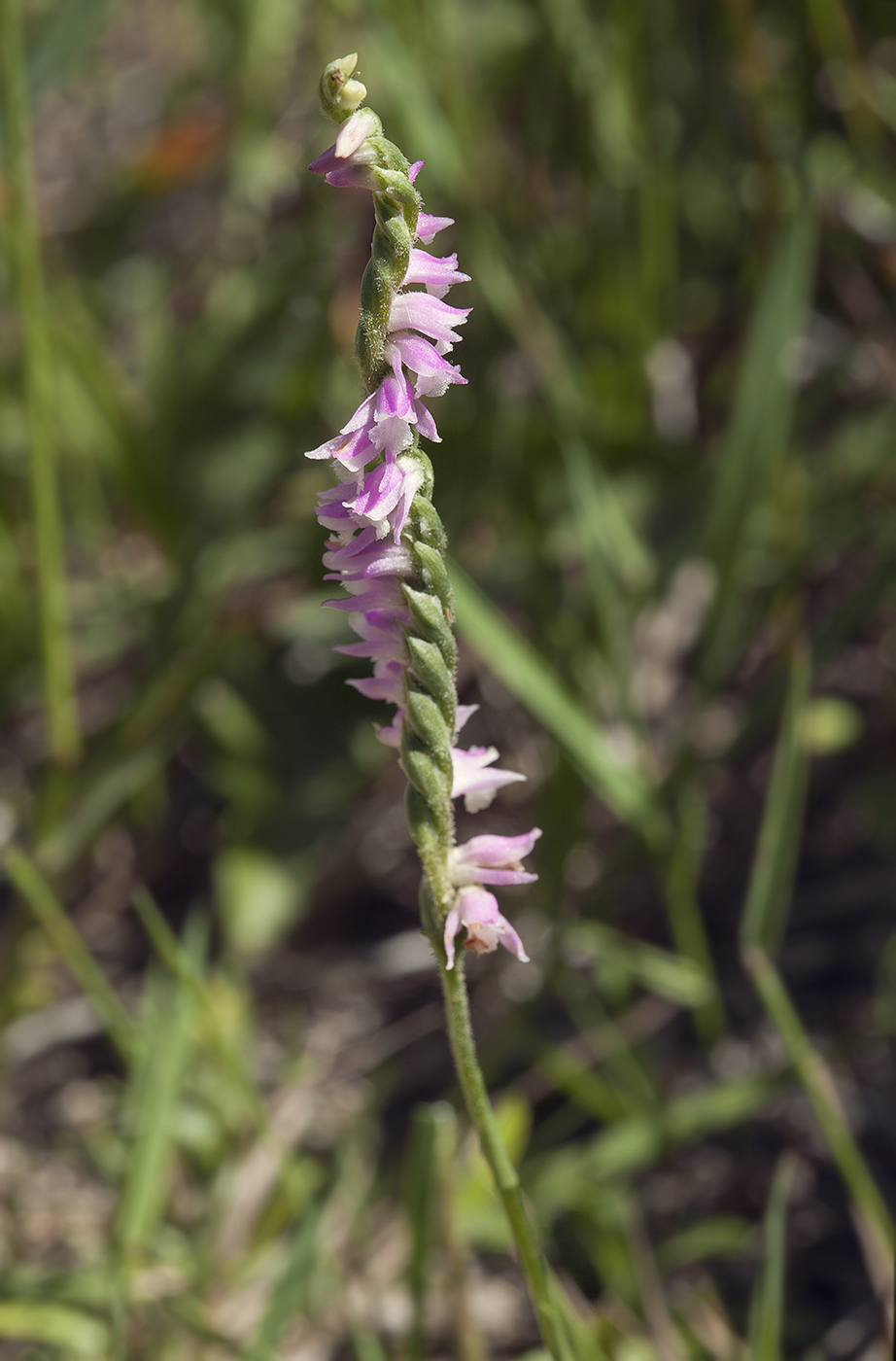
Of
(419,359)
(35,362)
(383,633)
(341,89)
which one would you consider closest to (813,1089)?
(383,633)

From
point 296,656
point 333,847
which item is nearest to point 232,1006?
point 333,847

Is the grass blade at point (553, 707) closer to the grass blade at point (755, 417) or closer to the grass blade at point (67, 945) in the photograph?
the grass blade at point (755, 417)

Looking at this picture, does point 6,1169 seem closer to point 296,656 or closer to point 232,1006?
point 232,1006

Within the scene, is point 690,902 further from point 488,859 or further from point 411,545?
point 411,545

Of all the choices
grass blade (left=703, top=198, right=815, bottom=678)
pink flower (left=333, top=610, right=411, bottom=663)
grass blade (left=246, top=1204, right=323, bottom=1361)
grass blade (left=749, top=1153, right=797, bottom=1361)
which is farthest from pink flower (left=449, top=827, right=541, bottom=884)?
grass blade (left=703, top=198, right=815, bottom=678)

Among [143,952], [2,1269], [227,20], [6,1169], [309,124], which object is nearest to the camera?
[2,1269]

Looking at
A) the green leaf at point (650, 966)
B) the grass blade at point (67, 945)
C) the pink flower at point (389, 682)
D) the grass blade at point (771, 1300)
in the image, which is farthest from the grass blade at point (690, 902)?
the pink flower at point (389, 682)
